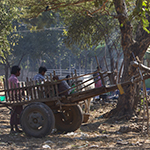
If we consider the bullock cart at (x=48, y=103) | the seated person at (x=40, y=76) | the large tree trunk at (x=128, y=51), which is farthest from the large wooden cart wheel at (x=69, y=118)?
the large tree trunk at (x=128, y=51)

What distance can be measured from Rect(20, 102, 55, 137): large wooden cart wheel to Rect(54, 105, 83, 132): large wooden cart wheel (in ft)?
2.24

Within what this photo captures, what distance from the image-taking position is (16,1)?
10797mm

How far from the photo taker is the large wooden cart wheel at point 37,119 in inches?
220

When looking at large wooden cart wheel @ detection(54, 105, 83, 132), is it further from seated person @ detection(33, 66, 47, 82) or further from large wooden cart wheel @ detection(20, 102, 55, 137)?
seated person @ detection(33, 66, 47, 82)

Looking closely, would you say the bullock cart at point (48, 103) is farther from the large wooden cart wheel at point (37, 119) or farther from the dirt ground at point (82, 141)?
the dirt ground at point (82, 141)

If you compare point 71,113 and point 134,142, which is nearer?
point 134,142

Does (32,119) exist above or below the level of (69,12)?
below

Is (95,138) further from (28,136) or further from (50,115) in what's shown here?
(28,136)

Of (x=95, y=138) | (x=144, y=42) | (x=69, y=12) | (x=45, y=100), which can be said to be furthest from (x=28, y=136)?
(x=69, y=12)

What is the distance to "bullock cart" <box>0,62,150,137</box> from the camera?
5609 mm

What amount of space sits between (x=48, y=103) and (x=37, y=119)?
513 mm

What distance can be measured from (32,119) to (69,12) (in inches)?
336

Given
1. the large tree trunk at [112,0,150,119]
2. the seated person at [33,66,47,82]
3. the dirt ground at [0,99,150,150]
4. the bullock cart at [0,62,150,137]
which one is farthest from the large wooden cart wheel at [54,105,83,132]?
the large tree trunk at [112,0,150,119]

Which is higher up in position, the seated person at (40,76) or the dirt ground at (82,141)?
the seated person at (40,76)
